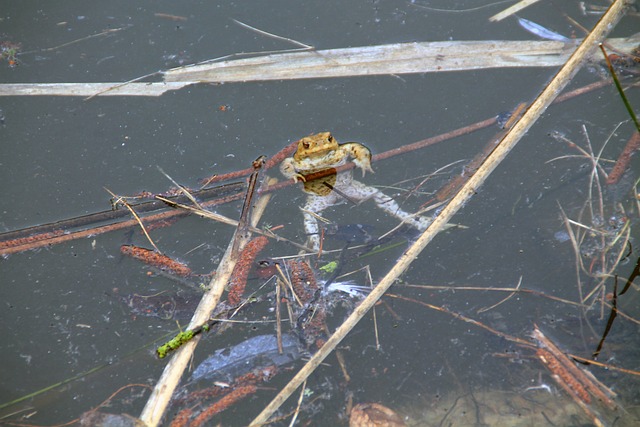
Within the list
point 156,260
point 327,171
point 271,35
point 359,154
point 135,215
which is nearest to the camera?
point 156,260

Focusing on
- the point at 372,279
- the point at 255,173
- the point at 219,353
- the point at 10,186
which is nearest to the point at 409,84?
the point at 255,173

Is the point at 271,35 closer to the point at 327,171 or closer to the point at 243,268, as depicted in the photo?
the point at 327,171

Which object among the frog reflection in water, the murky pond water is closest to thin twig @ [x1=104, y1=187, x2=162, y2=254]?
the murky pond water

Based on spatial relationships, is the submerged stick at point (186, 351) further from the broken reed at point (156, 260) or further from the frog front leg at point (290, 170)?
the frog front leg at point (290, 170)

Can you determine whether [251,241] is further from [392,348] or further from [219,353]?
[392,348]

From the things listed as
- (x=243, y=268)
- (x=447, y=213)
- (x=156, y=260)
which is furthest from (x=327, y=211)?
(x=156, y=260)

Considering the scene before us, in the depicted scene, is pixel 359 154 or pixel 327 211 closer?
pixel 327 211
